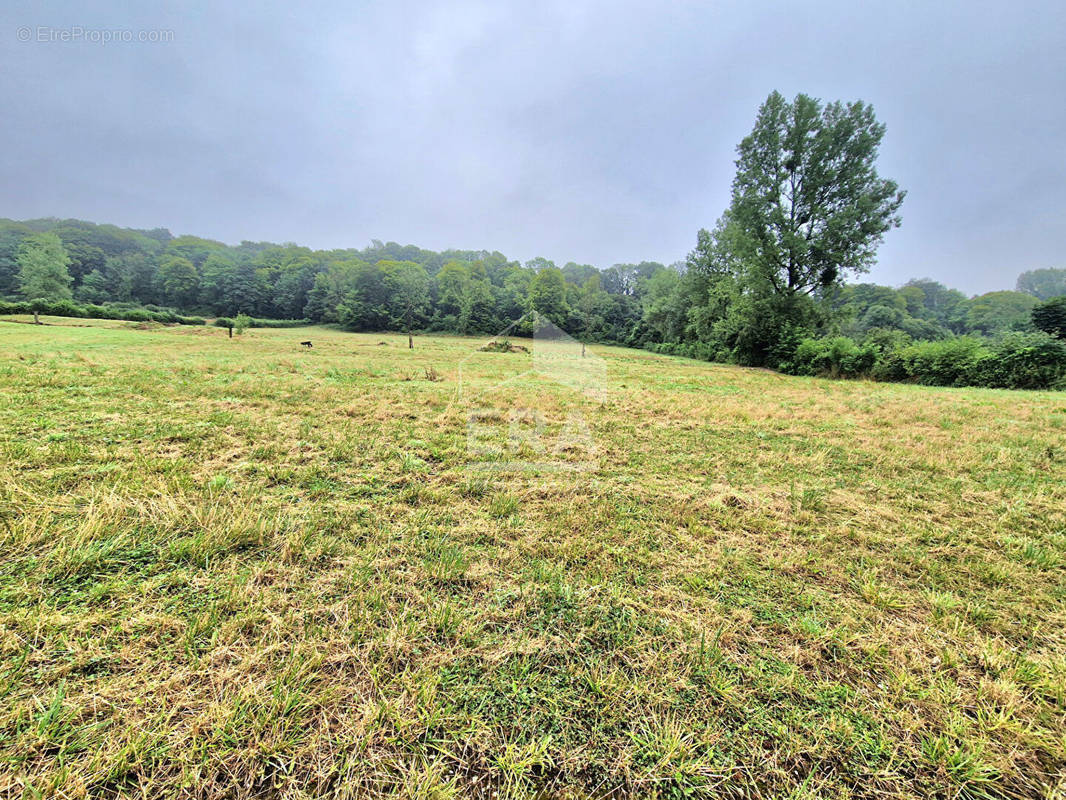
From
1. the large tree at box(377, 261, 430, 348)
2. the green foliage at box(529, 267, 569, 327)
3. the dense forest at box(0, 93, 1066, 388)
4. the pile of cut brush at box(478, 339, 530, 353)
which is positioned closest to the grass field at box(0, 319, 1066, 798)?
the dense forest at box(0, 93, 1066, 388)

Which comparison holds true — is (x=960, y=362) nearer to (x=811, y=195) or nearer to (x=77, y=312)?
(x=811, y=195)

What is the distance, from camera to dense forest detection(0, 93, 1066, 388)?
2031 cm

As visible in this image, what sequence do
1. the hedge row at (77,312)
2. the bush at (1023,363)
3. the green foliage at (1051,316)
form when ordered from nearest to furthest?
A: 1. the bush at (1023,363)
2. the green foliage at (1051,316)
3. the hedge row at (77,312)

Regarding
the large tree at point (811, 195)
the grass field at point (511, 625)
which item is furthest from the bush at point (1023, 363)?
the grass field at point (511, 625)

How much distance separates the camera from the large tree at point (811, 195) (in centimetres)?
2235

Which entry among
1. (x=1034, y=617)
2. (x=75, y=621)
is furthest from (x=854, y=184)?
(x=75, y=621)

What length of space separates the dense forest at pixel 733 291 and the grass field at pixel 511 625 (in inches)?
300

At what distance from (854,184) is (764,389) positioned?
65.6 ft

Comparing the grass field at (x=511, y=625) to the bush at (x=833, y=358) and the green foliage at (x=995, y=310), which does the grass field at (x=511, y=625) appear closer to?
the bush at (x=833, y=358)

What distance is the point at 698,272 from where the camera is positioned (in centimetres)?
3634

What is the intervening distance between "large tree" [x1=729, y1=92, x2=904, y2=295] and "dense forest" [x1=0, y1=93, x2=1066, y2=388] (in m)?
0.09

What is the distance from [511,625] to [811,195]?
31897 mm

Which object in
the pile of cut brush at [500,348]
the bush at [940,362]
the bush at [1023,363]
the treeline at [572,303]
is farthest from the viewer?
the pile of cut brush at [500,348]

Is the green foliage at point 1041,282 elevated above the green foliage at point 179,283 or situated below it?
above
